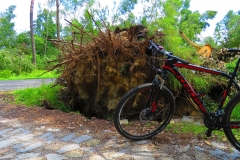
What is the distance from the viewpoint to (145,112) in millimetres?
2621

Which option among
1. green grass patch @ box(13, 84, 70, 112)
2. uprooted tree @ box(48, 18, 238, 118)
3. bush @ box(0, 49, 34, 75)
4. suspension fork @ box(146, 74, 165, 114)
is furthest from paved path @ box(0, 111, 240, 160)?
bush @ box(0, 49, 34, 75)

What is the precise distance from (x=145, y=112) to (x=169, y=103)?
0.32 m

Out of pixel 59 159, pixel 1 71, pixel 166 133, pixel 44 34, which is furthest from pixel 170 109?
pixel 44 34

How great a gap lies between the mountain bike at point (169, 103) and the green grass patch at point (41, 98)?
2230mm

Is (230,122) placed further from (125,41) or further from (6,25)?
(6,25)

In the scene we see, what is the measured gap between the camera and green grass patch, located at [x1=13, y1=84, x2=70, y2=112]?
4418 mm

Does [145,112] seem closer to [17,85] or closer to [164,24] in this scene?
[164,24]

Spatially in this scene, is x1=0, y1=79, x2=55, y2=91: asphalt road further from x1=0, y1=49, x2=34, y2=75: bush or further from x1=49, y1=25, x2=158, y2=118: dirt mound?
x1=0, y1=49, x2=34, y2=75: bush

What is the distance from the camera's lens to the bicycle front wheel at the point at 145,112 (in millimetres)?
2404

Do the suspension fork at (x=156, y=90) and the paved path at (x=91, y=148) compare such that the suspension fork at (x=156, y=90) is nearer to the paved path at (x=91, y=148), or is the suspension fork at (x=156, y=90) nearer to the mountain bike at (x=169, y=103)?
the mountain bike at (x=169, y=103)

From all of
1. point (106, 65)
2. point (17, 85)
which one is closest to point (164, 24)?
point (106, 65)

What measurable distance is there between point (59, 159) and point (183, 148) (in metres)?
1.30

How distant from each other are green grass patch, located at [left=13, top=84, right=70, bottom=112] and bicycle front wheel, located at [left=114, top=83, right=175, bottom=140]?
217 cm

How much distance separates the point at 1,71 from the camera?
13672 millimetres
